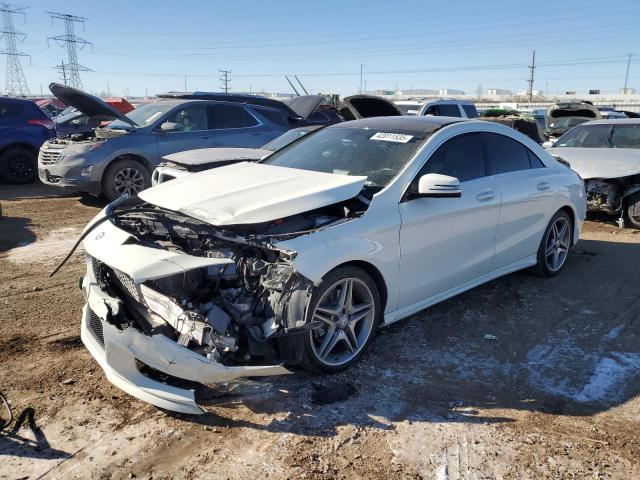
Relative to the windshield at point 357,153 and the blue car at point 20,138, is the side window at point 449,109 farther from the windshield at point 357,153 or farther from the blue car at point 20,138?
the windshield at point 357,153

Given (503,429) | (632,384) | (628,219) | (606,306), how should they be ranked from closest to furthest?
(503,429), (632,384), (606,306), (628,219)

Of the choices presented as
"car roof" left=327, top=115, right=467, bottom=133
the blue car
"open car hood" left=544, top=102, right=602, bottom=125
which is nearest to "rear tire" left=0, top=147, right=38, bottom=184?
the blue car

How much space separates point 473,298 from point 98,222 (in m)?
3.46

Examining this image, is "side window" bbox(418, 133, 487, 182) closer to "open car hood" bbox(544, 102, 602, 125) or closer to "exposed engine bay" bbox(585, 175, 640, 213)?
"exposed engine bay" bbox(585, 175, 640, 213)

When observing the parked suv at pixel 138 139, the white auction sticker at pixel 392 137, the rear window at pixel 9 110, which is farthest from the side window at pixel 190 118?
the white auction sticker at pixel 392 137

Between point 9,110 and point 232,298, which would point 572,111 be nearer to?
point 9,110

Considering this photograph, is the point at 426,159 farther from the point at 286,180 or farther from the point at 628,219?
the point at 628,219

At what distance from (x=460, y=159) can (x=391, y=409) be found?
7.58ft

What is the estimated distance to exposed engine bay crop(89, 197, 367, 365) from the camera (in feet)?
10.4

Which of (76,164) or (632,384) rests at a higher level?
(76,164)

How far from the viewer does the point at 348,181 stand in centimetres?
390

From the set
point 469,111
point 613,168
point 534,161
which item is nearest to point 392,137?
point 534,161

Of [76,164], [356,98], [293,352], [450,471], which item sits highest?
[356,98]

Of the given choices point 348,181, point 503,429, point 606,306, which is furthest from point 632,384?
point 348,181
